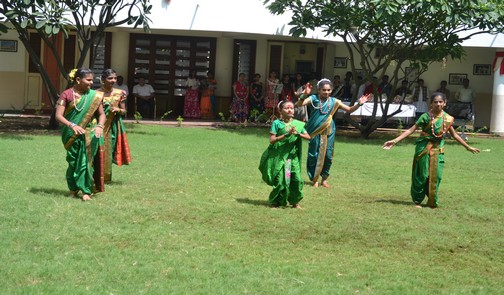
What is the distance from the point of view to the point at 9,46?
24375mm

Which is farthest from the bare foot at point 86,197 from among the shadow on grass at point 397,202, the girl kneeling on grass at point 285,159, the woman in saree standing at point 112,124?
the shadow on grass at point 397,202

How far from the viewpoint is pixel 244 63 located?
2503 cm

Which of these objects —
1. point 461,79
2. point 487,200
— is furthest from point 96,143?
point 461,79

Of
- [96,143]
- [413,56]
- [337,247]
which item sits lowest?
[337,247]

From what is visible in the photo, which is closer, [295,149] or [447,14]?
[295,149]

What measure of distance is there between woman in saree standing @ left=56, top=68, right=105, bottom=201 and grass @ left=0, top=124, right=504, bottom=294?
0.97 ft

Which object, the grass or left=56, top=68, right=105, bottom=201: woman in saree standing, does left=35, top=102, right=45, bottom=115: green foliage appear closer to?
the grass

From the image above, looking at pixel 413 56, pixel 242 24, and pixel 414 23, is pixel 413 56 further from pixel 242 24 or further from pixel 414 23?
pixel 242 24

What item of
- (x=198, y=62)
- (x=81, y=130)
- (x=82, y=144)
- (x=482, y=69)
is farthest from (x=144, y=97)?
(x=81, y=130)

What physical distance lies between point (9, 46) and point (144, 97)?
401 centimetres

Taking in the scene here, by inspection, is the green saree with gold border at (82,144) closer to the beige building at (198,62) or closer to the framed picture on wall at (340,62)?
the beige building at (198,62)

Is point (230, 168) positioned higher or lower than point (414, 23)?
lower

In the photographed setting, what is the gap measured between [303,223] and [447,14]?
9896 mm

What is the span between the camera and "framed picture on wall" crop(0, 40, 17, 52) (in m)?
24.3
